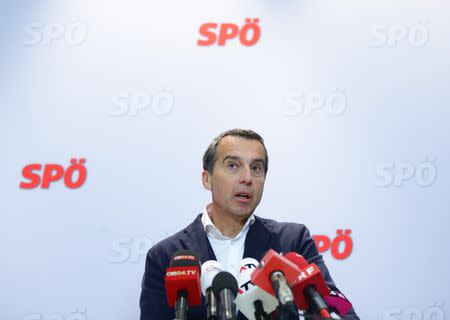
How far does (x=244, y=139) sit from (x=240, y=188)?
0.22 meters

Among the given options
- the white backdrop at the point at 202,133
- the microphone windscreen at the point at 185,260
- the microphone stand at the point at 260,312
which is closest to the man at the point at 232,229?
the microphone windscreen at the point at 185,260

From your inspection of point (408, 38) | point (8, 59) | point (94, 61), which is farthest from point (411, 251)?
point (8, 59)

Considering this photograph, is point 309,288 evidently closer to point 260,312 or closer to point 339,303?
point 260,312

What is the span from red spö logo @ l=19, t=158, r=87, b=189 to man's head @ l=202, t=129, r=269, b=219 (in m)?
1.06

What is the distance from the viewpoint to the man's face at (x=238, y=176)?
1975 millimetres

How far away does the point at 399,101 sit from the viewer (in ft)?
9.98

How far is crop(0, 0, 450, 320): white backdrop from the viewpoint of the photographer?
2797 millimetres

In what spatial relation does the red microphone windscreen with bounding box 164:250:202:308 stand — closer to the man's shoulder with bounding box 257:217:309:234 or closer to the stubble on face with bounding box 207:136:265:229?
the stubble on face with bounding box 207:136:265:229

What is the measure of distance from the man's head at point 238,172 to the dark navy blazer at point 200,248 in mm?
120

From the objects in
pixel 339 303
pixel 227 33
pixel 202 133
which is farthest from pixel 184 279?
pixel 227 33

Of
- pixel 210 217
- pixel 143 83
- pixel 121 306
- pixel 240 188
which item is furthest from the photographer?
pixel 143 83

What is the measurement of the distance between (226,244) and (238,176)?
291 millimetres

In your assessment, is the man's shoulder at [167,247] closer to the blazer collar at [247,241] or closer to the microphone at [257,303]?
the blazer collar at [247,241]

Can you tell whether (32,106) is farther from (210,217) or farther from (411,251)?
(411,251)
